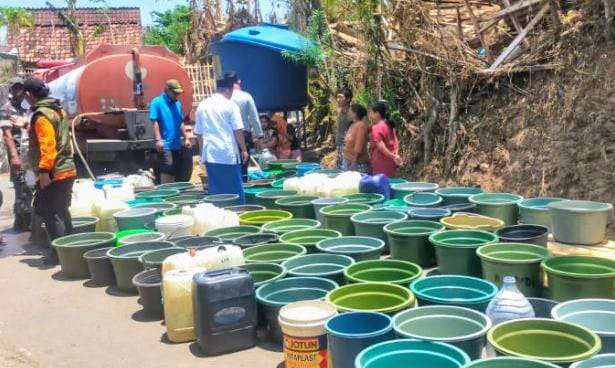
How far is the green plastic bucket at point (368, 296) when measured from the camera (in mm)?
3686

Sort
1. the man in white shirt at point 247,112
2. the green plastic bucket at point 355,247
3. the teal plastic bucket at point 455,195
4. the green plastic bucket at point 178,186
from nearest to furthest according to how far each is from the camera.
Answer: the green plastic bucket at point 355,247 → the teal plastic bucket at point 455,195 → the green plastic bucket at point 178,186 → the man in white shirt at point 247,112

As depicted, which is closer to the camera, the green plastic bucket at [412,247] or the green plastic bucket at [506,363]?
the green plastic bucket at [506,363]

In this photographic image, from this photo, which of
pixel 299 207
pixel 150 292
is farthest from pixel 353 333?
pixel 299 207

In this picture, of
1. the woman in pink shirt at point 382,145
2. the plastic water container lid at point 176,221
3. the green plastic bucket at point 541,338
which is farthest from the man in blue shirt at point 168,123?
the green plastic bucket at point 541,338

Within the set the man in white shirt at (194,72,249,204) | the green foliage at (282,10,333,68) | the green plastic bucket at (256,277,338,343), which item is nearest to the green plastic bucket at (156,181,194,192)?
the man in white shirt at (194,72,249,204)

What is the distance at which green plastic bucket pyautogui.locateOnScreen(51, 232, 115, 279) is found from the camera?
224 inches

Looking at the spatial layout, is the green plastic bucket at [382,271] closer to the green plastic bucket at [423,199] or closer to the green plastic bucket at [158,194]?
the green plastic bucket at [423,199]

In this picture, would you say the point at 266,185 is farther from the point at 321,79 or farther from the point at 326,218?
the point at 321,79

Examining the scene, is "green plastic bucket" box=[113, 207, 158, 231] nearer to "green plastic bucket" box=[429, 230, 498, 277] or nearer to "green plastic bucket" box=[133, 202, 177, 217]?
"green plastic bucket" box=[133, 202, 177, 217]

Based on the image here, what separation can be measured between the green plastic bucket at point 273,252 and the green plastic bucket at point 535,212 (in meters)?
1.85

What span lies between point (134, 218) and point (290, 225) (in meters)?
1.66

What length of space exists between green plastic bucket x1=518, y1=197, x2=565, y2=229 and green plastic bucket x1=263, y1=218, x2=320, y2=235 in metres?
1.77

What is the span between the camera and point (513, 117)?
7688 mm

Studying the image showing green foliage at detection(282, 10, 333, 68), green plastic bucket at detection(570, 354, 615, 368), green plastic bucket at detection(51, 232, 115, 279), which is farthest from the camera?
green foliage at detection(282, 10, 333, 68)
